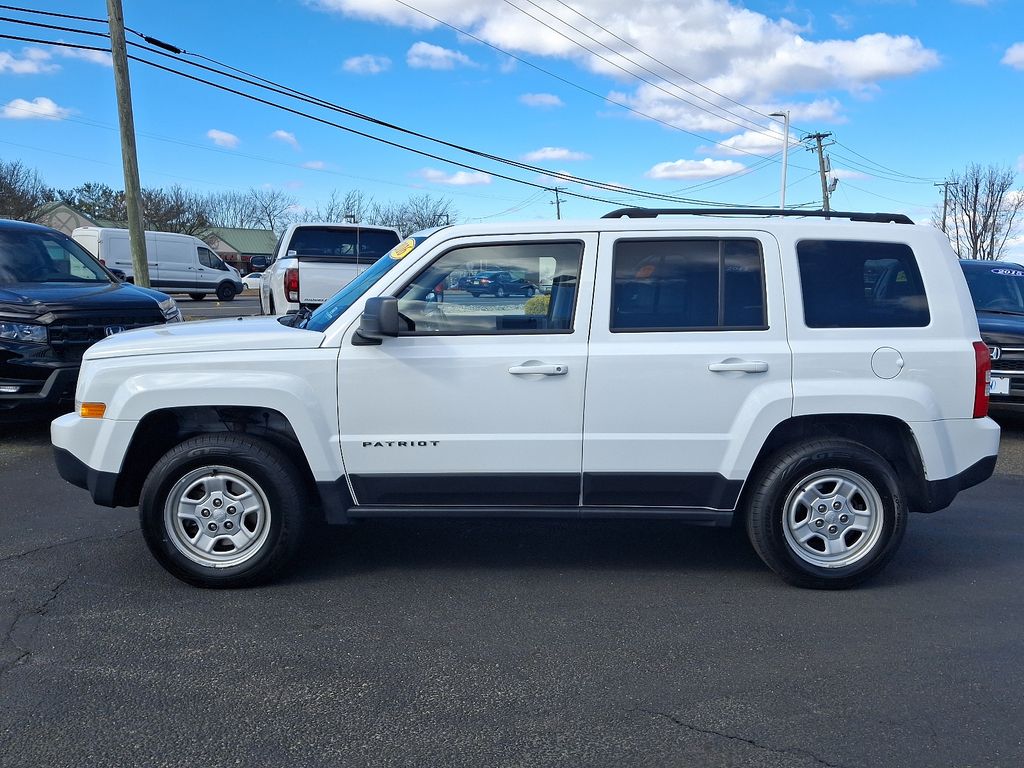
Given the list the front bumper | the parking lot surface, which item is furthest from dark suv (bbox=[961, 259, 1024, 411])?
the front bumper

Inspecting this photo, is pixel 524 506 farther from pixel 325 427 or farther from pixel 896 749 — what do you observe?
pixel 896 749

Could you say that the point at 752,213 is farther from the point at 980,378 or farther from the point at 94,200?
the point at 94,200

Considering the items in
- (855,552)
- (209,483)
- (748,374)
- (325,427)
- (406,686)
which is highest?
(748,374)

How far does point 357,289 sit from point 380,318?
2.21 ft

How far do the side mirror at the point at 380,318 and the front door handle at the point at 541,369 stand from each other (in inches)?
24.8

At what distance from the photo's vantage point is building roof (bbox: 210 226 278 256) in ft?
297

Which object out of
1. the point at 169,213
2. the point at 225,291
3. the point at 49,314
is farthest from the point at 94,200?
the point at 49,314

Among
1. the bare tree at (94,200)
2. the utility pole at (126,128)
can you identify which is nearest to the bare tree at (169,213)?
the bare tree at (94,200)

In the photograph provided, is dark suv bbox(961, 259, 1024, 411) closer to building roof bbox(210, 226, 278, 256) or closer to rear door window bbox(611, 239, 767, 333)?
rear door window bbox(611, 239, 767, 333)

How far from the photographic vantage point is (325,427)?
14.1 ft

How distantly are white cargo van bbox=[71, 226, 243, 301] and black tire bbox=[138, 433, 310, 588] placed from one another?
92.0ft

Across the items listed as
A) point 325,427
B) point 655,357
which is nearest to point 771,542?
point 655,357

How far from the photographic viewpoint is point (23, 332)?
7.33 meters

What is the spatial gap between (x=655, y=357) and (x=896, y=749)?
201 centimetres
